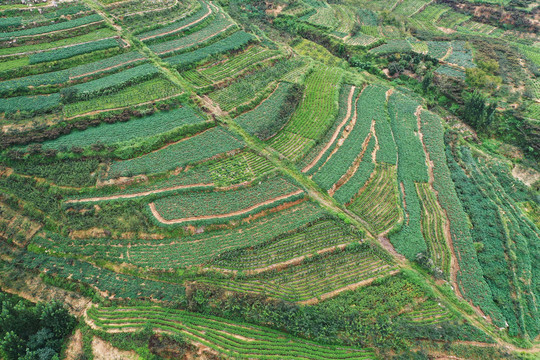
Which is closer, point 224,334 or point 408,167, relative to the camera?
point 224,334

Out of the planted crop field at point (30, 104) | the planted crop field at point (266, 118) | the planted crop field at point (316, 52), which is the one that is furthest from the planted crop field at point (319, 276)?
the planted crop field at point (316, 52)

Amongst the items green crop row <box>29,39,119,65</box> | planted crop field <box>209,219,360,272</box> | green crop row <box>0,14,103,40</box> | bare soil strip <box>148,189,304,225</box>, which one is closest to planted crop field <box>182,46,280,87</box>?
green crop row <box>29,39,119,65</box>

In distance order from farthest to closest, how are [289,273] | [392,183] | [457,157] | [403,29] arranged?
[403,29] < [457,157] < [392,183] < [289,273]

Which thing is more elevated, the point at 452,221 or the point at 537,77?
the point at 537,77

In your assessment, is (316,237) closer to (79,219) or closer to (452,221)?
(452,221)

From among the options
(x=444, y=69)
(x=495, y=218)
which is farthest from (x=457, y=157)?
(x=444, y=69)

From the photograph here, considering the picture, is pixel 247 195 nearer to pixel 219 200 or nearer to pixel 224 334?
pixel 219 200

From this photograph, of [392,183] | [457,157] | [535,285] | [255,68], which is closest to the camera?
[535,285]

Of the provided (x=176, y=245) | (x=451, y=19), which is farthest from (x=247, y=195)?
(x=451, y=19)
